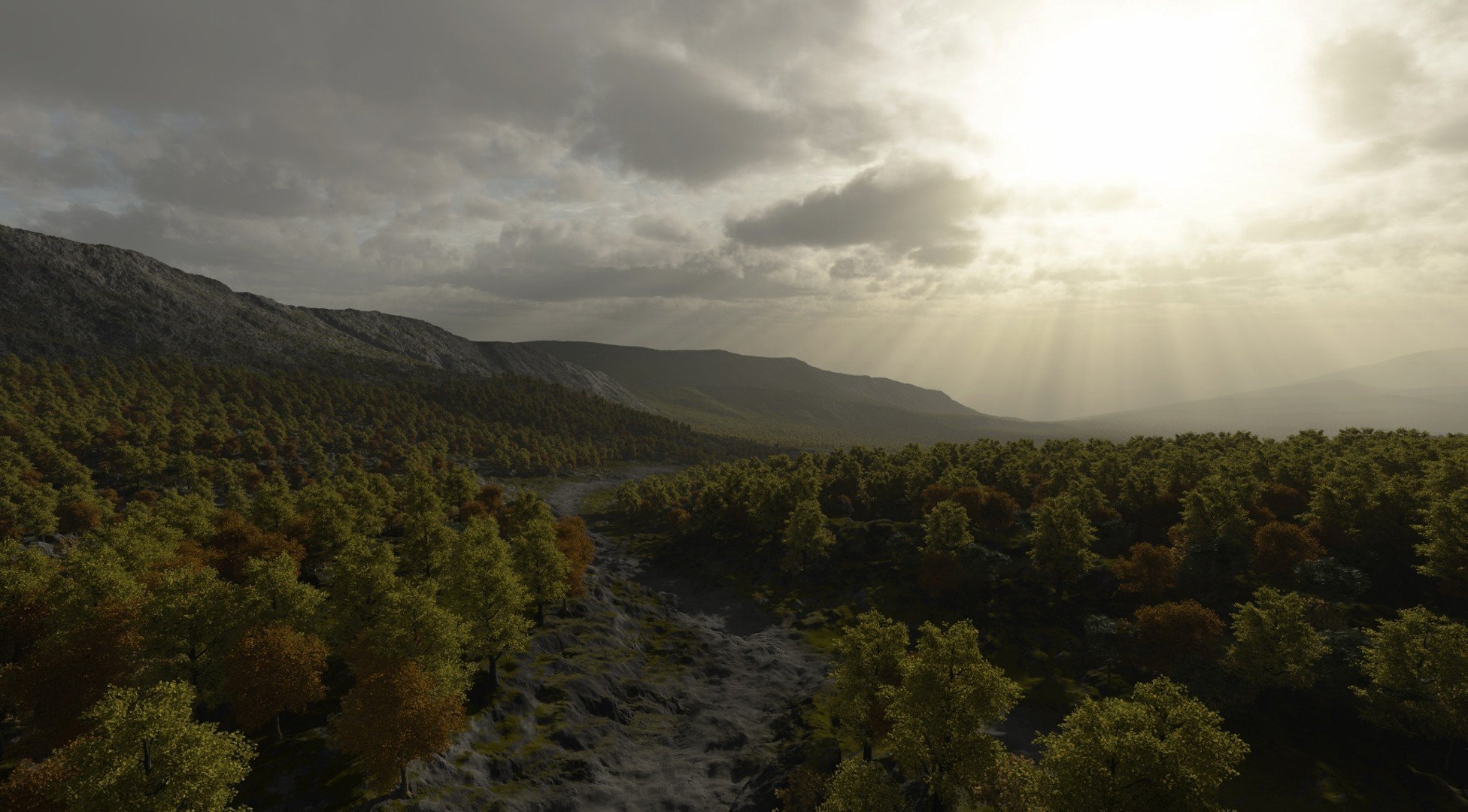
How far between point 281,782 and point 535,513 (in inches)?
2624

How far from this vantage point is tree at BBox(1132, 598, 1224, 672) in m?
67.2

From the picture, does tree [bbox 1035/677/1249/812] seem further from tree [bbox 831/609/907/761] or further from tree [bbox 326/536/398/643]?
tree [bbox 326/536/398/643]

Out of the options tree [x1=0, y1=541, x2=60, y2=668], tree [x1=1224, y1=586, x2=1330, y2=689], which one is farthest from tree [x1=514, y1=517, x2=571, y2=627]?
tree [x1=1224, y1=586, x2=1330, y2=689]

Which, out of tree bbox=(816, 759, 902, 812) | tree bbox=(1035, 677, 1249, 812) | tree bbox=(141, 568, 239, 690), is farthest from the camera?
tree bbox=(141, 568, 239, 690)

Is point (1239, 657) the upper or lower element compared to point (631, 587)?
upper

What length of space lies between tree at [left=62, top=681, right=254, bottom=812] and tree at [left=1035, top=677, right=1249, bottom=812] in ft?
179

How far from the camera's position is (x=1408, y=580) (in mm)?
74688

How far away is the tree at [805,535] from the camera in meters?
118

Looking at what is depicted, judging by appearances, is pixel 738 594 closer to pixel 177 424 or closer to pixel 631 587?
pixel 631 587

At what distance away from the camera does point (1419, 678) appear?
168 feet

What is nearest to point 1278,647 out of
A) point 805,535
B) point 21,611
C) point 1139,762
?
point 1139,762

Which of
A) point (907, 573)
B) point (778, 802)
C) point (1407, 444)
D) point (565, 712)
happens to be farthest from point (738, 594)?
point (1407, 444)

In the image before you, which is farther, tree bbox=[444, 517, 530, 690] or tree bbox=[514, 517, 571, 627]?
tree bbox=[514, 517, 571, 627]

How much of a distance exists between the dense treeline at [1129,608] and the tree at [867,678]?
0.75ft
